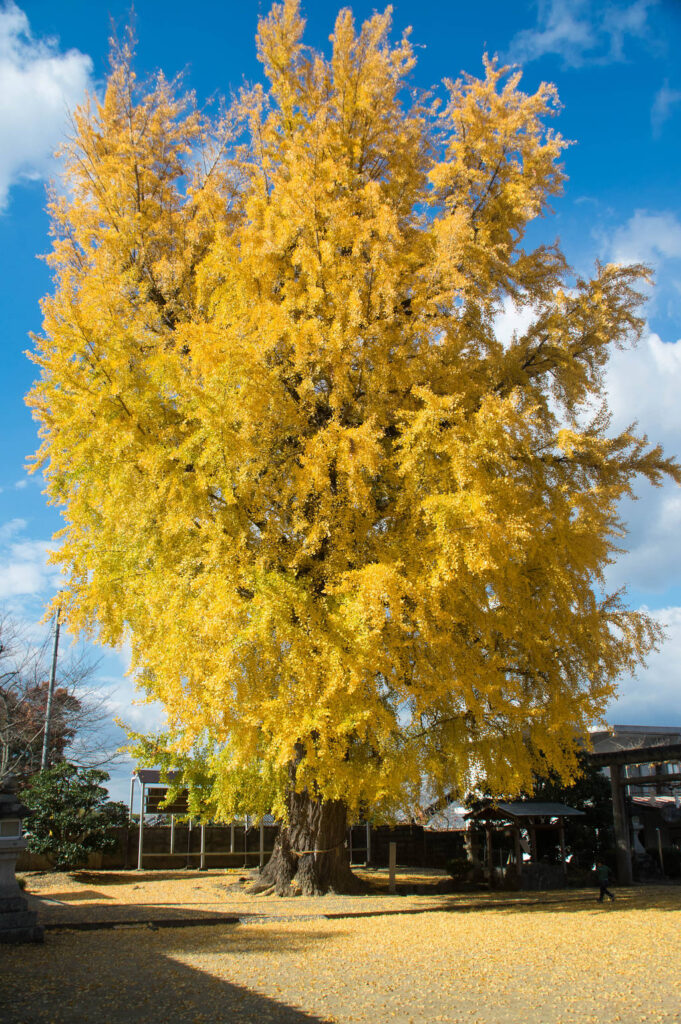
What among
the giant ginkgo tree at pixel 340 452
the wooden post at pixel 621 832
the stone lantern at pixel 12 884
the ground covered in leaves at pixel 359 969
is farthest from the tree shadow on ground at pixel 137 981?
the wooden post at pixel 621 832

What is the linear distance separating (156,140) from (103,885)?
14516 mm

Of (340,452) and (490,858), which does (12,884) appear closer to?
(340,452)

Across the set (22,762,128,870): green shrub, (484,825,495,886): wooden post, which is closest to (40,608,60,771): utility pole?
(22,762,128,870): green shrub

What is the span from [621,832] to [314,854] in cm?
769

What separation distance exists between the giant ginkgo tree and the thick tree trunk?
0.17 ft

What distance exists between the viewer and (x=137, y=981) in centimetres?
611

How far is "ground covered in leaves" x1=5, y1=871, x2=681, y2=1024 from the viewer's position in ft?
17.5

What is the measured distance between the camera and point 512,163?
12.1 m

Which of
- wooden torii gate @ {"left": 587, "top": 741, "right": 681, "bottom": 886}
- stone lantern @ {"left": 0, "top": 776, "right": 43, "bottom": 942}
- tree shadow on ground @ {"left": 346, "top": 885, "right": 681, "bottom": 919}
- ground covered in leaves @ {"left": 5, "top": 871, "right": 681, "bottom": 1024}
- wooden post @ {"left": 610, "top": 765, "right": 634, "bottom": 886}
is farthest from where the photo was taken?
wooden post @ {"left": 610, "top": 765, "right": 634, "bottom": 886}

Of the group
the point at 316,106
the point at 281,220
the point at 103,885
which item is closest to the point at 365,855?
the point at 103,885

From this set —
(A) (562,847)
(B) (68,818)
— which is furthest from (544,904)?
(B) (68,818)

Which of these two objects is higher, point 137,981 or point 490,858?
point 137,981

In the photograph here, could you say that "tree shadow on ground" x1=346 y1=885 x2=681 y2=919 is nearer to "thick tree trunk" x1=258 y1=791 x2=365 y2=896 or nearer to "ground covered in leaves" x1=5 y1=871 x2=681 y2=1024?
"ground covered in leaves" x1=5 y1=871 x2=681 y2=1024

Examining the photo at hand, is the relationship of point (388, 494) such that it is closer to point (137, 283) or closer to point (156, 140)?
point (137, 283)
